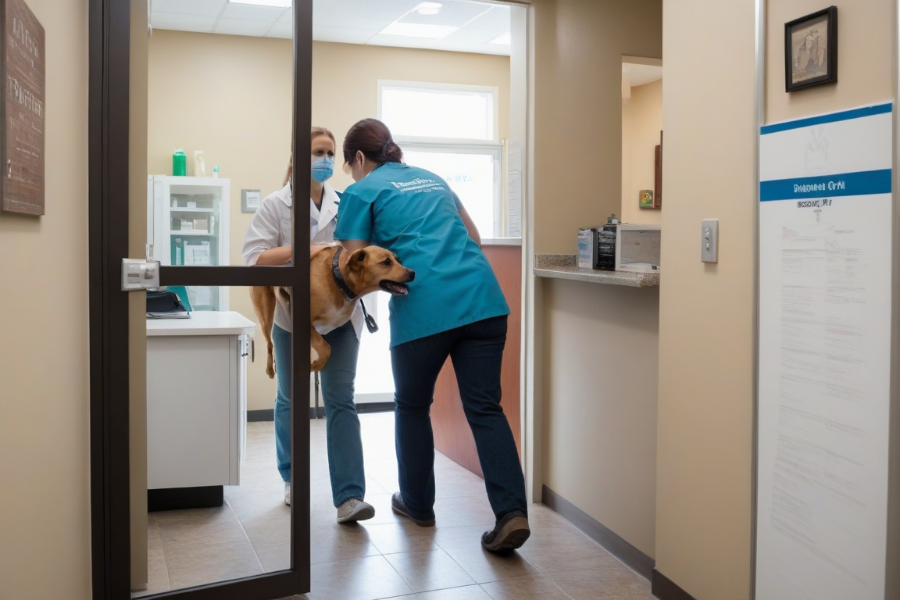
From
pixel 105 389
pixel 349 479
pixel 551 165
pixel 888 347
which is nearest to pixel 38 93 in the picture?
pixel 105 389

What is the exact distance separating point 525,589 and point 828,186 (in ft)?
4.59

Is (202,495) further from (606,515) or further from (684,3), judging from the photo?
(684,3)

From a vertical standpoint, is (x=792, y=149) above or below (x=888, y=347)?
above

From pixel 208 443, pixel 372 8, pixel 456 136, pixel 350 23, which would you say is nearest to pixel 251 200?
pixel 208 443

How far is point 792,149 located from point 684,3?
0.62 metres

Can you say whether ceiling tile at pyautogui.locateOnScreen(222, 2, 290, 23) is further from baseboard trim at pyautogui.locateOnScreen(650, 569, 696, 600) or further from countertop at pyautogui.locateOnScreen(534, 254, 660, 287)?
baseboard trim at pyautogui.locateOnScreen(650, 569, 696, 600)

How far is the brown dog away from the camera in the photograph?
98.8 inches

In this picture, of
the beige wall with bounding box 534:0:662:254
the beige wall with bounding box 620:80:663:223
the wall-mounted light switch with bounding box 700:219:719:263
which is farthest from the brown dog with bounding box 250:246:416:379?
the beige wall with bounding box 620:80:663:223

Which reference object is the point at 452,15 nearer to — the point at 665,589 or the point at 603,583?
the point at 603,583

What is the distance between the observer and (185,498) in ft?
9.68

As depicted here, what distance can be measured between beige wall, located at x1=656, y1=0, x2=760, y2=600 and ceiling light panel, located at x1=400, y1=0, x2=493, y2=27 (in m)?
2.59

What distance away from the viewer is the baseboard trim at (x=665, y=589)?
2.21m

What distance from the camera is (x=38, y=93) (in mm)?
1399

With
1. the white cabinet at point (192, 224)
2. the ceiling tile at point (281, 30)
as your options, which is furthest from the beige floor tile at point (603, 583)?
the ceiling tile at point (281, 30)
